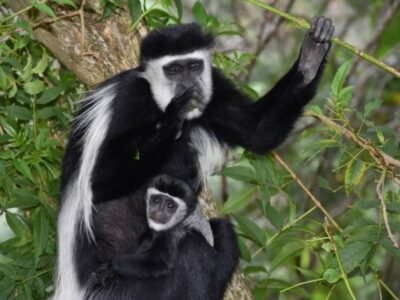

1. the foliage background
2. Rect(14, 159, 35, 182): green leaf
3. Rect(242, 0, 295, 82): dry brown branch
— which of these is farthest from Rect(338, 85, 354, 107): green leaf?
Rect(242, 0, 295, 82): dry brown branch

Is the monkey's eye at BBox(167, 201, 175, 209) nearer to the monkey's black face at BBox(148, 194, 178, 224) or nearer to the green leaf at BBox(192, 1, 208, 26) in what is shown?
the monkey's black face at BBox(148, 194, 178, 224)

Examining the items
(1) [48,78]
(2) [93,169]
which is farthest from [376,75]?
(2) [93,169]

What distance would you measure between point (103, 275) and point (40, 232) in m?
0.32

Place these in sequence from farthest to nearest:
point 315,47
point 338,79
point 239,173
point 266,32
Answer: point 266,32
point 239,173
point 315,47
point 338,79

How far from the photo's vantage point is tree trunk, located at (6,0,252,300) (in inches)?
130

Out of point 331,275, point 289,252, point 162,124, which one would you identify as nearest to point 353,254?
point 331,275

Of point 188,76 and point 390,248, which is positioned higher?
point 390,248

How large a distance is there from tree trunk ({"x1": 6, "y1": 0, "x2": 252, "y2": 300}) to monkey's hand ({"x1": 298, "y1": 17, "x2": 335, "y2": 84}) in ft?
2.12

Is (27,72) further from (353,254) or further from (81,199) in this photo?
(353,254)

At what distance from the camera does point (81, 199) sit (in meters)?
2.97

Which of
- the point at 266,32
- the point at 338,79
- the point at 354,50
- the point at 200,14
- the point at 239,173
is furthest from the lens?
the point at 266,32

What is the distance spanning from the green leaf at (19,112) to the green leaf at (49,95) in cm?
7

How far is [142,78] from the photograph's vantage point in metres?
3.03

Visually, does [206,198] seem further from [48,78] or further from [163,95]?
[48,78]
